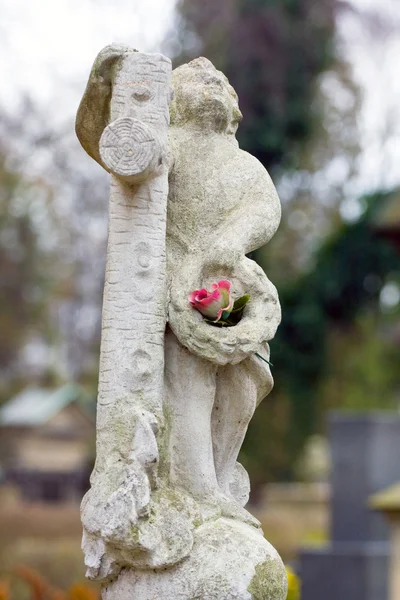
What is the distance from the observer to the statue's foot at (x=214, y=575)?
183 inches

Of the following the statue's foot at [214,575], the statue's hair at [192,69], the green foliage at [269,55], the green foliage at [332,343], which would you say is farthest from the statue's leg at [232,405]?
the green foliage at [332,343]

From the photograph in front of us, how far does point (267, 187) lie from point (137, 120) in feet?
2.59

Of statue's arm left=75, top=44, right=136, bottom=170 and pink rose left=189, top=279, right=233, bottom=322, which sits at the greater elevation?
statue's arm left=75, top=44, right=136, bottom=170

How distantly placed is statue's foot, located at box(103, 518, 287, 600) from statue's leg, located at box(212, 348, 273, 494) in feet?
1.27

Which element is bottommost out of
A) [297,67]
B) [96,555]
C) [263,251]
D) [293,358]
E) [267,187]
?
[96,555]

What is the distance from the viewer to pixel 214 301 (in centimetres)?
484

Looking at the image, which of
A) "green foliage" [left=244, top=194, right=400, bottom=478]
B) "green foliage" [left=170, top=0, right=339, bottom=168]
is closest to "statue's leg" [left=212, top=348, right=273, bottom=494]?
"green foliage" [left=170, top=0, right=339, bottom=168]

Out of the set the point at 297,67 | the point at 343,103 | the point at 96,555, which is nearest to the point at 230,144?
the point at 96,555

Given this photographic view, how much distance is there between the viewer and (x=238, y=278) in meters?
5.01

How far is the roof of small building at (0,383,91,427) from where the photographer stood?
24406 mm

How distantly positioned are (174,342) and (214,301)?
30 centimetres

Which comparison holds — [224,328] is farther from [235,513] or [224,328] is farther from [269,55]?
[269,55]

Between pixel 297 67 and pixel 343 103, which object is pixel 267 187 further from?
pixel 343 103

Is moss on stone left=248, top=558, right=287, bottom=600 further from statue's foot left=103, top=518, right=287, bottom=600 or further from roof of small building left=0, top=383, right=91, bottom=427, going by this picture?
roof of small building left=0, top=383, right=91, bottom=427
